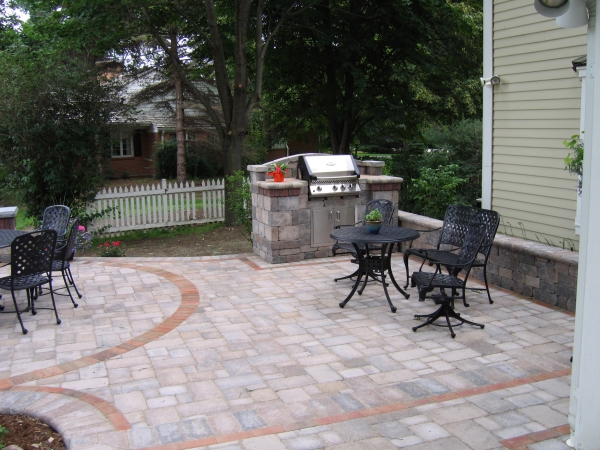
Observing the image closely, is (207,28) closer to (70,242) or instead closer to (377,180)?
(377,180)

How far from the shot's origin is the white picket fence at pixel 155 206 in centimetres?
1125

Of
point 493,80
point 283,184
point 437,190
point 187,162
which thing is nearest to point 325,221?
point 283,184

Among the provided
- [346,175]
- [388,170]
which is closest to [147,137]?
[388,170]

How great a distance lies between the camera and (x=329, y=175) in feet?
26.0

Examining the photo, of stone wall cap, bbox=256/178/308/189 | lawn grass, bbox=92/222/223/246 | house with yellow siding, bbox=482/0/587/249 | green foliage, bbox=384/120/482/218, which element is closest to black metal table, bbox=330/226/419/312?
stone wall cap, bbox=256/178/308/189

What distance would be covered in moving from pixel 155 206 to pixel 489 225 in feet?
26.0

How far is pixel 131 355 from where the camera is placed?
184 inches

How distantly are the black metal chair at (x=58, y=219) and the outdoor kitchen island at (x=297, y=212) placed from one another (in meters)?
2.52

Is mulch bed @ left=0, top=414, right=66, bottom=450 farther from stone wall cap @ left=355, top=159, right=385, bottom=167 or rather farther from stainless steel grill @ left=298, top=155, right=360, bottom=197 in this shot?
stone wall cap @ left=355, top=159, right=385, bottom=167

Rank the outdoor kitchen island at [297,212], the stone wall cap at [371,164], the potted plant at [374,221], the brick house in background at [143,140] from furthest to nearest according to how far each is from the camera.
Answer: the brick house in background at [143,140]
the stone wall cap at [371,164]
the outdoor kitchen island at [297,212]
the potted plant at [374,221]

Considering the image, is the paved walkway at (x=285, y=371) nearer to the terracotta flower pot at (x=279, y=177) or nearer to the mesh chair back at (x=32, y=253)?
the mesh chair back at (x=32, y=253)

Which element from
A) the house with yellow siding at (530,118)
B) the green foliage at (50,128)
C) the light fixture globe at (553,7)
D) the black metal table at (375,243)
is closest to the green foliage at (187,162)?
the green foliage at (50,128)

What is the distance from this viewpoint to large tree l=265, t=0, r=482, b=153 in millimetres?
12312

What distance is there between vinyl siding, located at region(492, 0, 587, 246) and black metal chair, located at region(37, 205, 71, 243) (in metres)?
5.49
